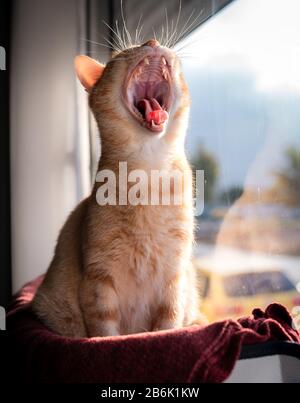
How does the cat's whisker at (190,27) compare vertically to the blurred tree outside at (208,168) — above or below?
above

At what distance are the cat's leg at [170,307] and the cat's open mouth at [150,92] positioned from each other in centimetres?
36

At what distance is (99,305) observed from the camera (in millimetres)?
998

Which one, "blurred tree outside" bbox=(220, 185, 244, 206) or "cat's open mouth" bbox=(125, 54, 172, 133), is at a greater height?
"cat's open mouth" bbox=(125, 54, 172, 133)

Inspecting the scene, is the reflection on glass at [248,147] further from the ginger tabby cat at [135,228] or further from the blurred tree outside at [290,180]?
the ginger tabby cat at [135,228]

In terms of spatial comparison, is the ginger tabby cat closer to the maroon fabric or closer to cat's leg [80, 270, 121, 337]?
cat's leg [80, 270, 121, 337]

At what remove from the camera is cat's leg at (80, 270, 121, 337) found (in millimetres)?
997

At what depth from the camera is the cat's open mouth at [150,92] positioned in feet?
3.40

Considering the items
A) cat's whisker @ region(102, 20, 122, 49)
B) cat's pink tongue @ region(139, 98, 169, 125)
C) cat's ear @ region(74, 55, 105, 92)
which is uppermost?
cat's whisker @ region(102, 20, 122, 49)

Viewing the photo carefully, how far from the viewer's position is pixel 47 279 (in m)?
1.25

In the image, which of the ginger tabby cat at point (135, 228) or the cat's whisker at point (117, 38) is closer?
the ginger tabby cat at point (135, 228)

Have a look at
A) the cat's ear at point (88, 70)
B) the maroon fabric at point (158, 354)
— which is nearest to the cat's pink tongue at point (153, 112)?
the cat's ear at point (88, 70)

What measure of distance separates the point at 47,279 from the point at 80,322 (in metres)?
0.19

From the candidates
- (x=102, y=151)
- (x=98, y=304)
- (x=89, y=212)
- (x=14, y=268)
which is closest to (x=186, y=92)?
(x=102, y=151)

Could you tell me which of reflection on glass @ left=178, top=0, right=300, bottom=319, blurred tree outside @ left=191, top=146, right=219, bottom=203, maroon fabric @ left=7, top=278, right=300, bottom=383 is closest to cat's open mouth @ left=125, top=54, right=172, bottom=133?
reflection on glass @ left=178, top=0, right=300, bottom=319
